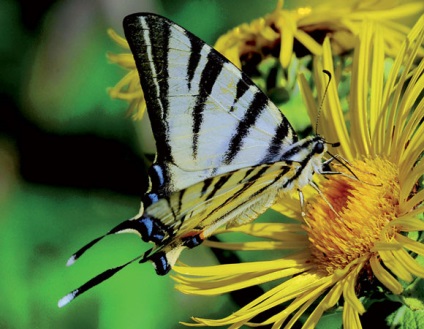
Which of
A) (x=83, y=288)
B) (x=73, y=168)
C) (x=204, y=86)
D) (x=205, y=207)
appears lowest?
(x=73, y=168)

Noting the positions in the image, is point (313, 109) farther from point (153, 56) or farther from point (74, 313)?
point (74, 313)

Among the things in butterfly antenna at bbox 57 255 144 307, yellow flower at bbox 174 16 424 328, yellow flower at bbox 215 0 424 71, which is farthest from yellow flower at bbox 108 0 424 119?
butterfly antenna at bbox 57 255 144 307

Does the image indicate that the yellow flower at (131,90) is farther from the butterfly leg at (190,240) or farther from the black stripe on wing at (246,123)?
the butterfly leg at (190,240)

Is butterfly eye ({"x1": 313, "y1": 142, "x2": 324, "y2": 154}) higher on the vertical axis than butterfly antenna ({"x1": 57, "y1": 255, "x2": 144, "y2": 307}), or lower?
higher

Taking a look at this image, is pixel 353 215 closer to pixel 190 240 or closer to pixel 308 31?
pixel 190 240

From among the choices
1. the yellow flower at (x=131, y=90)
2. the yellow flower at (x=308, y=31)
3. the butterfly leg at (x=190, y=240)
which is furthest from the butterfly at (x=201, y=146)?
the yellow flower at (x=131, y=90)

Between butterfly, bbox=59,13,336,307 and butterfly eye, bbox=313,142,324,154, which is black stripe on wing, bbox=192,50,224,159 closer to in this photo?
butterfly, bbox=59,13,336,307

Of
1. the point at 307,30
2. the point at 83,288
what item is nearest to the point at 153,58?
the point at 83,288
